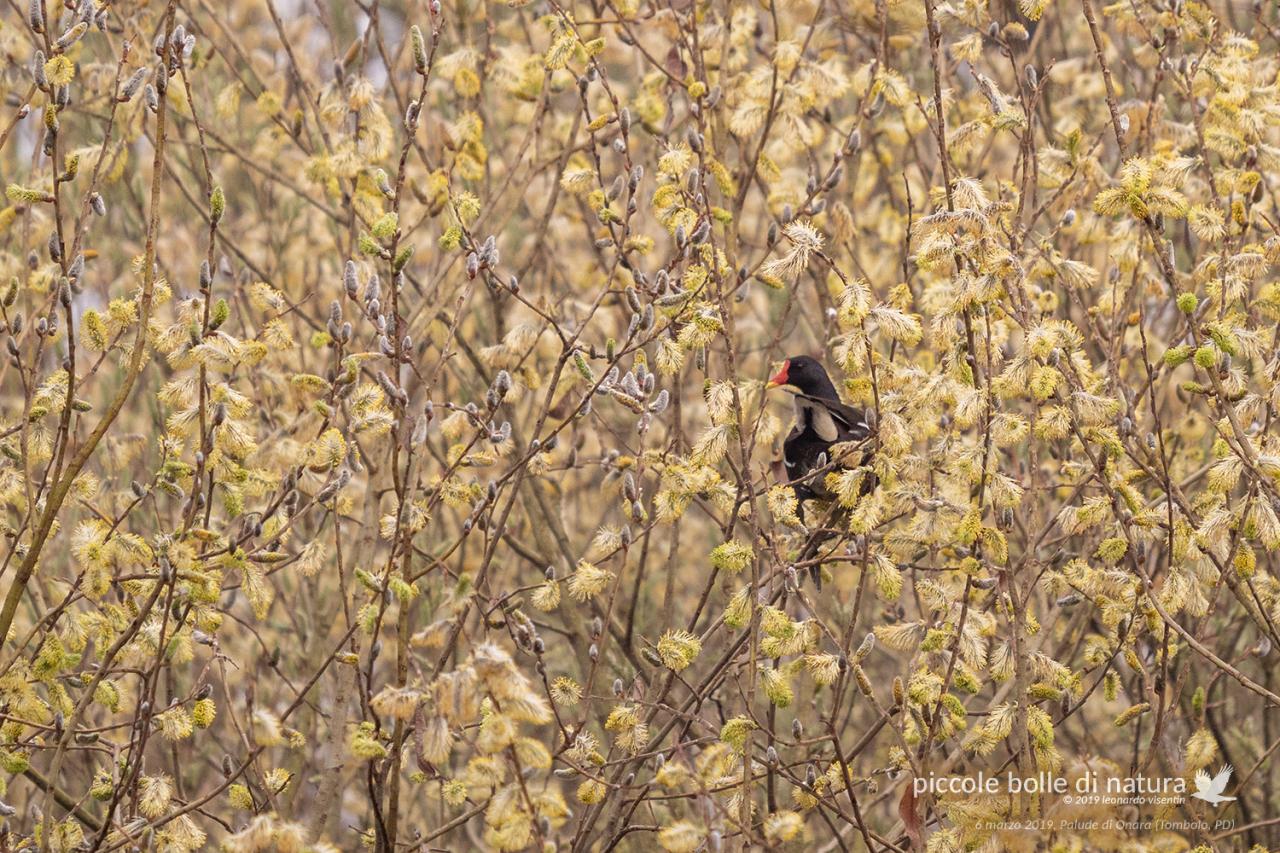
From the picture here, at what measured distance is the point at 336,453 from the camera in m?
3.50

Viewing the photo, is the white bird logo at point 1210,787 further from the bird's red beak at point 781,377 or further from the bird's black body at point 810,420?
the bird's red beak at point 781,377

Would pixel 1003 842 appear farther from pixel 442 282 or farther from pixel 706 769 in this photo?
pixel 442 282

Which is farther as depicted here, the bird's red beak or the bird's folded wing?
the bird's folded wing

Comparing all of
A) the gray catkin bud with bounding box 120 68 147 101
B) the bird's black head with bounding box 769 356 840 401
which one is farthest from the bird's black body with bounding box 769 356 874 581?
the gray catkin bud with bounding box 120 68 147 101

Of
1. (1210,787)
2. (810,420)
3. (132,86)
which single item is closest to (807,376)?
(810,420)

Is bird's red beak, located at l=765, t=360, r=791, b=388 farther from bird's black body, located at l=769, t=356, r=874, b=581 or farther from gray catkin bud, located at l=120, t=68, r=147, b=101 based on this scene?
gray catkin bud, located at l=120, t=68, r=147, b=101

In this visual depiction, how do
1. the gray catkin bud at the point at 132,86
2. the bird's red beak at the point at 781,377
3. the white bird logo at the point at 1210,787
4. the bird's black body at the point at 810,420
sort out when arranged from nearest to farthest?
the gray catkin bud at the point at 132,86
the white bird logo at the point at 1210,787
the bird's red beak at the point at 781,377
the bird's black body at the point at 810,420

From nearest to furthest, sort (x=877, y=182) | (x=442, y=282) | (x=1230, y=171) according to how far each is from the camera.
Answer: (x=1230, y=171) → (x=442, y=282) → (x=877, y=182)

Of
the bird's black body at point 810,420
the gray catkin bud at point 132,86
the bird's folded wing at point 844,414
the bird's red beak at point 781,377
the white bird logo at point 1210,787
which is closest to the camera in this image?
the gray catkin bud at point 132,86

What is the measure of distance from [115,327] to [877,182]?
402cm

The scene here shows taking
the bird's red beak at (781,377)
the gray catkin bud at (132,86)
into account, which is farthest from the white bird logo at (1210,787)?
the gray catkin bud at (132,86)

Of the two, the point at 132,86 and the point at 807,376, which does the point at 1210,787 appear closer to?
the point at 807,376

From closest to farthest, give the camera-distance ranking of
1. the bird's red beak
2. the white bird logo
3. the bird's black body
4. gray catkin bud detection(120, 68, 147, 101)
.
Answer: gray catkin bud detection(120, 68, 147, 101)
the white bird logo
the bird's red beak
the bird's black body

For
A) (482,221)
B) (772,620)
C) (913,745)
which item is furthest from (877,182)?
(772,620)
